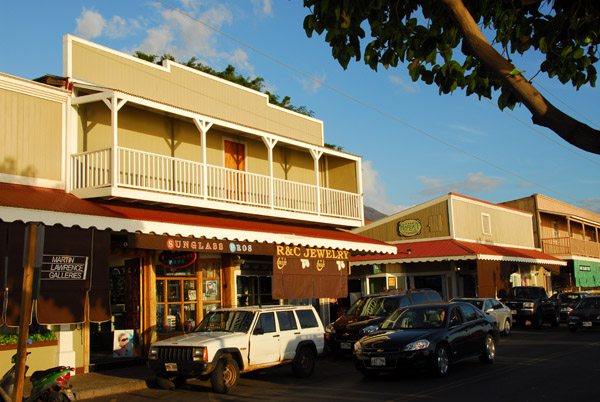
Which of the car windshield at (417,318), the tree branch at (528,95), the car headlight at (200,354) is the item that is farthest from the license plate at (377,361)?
the tree branch at (528,95)

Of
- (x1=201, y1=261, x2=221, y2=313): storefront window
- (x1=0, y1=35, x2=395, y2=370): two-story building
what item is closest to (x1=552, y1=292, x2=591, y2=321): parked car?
(x1=0, y1=35, x2=395, y2=370): two-story building

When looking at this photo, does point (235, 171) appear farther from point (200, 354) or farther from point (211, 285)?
point (200, 354)

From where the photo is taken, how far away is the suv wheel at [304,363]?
13555 millimetres

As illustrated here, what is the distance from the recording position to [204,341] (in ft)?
38.9

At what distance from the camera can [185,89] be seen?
61.4 ft

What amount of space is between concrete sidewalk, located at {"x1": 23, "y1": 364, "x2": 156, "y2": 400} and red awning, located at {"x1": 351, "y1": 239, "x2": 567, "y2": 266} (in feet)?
50.3

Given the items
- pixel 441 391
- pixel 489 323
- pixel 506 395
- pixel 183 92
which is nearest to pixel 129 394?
pixel 441 391

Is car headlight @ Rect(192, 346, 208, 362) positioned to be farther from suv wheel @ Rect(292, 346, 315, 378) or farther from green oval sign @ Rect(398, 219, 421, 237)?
green oval sign @ Rect(398, 219, 421, 237)

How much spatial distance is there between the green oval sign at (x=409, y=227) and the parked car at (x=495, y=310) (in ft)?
29.1

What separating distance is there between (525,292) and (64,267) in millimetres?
21608

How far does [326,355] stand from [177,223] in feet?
22.7

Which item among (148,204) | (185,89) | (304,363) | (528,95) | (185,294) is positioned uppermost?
(185,89)

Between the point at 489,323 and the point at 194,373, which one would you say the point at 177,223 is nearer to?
the point at 194,373

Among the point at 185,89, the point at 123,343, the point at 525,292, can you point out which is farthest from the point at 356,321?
the point at 525,292
